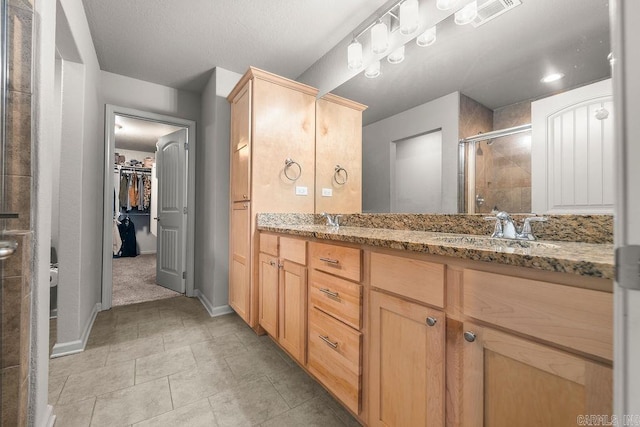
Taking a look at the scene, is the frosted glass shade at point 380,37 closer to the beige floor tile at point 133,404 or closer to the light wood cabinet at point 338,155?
the light wood cabinet at point 338,155

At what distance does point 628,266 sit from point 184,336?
8.28 ft

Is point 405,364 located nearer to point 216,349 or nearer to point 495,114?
point 495,114

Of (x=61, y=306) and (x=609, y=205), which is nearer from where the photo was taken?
(x=609, y=205)

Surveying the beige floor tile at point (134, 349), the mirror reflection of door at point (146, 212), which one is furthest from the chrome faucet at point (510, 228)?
the mirror reflection of door at point (146, 212)

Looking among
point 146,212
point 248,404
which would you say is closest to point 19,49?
point 248,404

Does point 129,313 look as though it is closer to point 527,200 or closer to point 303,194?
point 303,194

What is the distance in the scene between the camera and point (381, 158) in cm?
193

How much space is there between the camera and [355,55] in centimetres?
210

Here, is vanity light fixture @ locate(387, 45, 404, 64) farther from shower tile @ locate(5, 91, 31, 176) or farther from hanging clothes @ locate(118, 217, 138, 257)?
hanging clothes @ locate(118, 217, 138, 257)

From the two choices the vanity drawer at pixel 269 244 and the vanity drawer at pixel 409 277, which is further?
the vanity drawer at pixel 269 244

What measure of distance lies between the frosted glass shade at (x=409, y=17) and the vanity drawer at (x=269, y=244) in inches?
62.8

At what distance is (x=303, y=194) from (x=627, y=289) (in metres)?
2.16

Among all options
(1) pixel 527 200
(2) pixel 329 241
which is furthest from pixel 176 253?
(1) pixel 527 200

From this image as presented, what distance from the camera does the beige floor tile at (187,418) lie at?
1.27 meters
